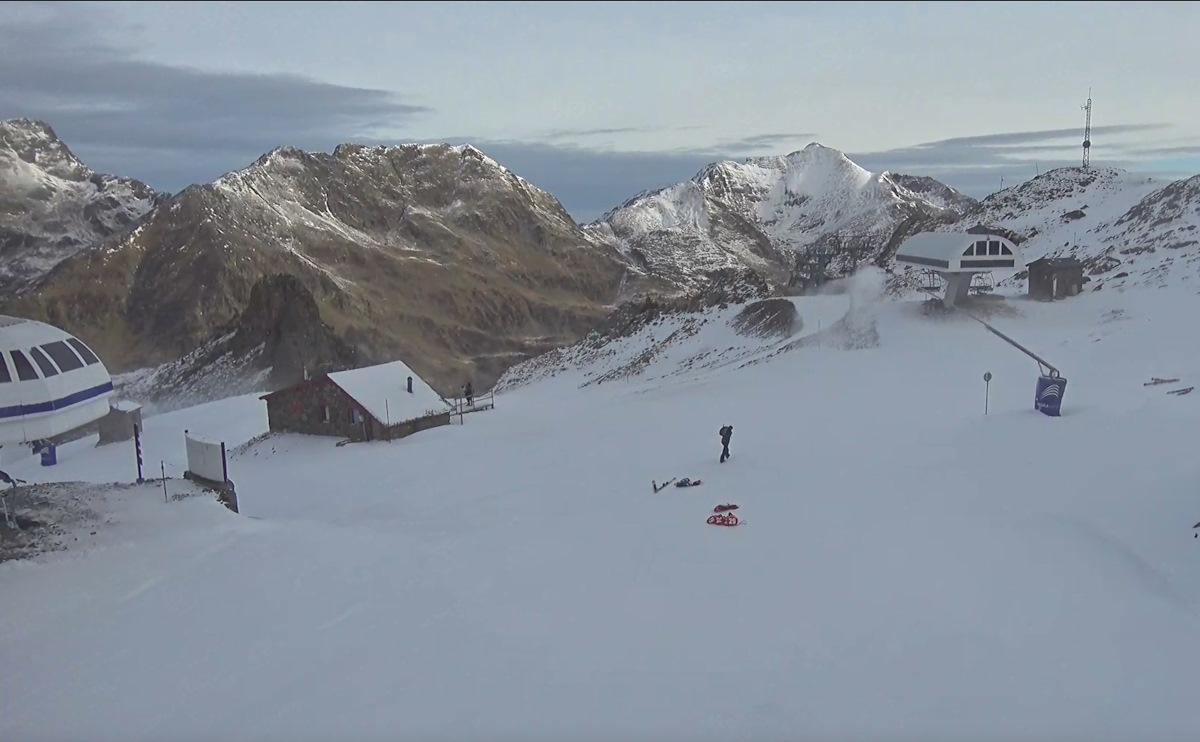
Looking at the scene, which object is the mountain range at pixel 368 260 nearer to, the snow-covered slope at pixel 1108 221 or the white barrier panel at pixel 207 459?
the snow-covered slope at pixel 1108 221

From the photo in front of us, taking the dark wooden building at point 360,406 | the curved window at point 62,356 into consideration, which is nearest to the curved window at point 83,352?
the curved window at point 62,356

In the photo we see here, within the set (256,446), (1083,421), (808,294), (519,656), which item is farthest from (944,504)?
(808,294)

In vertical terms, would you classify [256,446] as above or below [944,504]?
below

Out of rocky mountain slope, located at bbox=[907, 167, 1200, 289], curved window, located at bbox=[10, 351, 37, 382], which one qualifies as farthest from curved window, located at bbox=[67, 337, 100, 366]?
rocky mountain slope, located at bbox=[907, 167, 1200, 289]

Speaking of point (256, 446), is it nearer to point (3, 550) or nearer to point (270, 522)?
point (270, 522)

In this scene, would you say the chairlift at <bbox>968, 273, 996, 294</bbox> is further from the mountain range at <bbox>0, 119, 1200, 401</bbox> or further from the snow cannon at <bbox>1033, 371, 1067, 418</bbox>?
the snow cannon at <bbox>1033, 371, 1067, 418</bbox>

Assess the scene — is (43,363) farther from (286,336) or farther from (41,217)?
(41,217)
